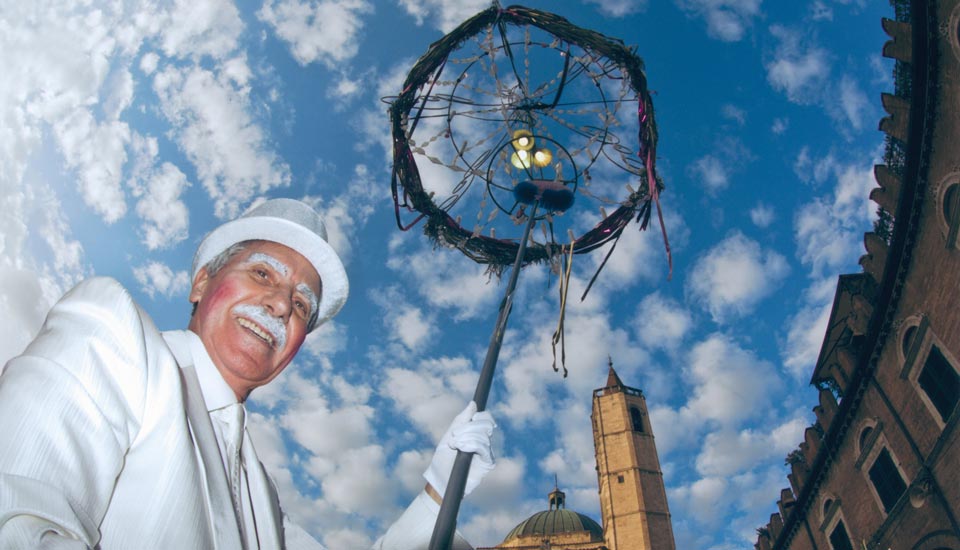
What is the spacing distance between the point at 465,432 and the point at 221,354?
1256 millimetres

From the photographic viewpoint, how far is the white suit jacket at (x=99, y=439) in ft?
3.68

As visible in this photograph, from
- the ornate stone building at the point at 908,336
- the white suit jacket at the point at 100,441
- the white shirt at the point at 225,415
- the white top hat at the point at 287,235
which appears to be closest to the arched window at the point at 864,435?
the ornate stone building at the point at 908,336

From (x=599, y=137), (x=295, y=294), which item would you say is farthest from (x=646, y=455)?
(x=295, y=294)

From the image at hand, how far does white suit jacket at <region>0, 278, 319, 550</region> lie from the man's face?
0.66 m

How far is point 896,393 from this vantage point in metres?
11.5

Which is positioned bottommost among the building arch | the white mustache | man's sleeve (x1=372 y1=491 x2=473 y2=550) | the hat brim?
man's sleeve (x1=372 y1=491 x2=473 y2=550)

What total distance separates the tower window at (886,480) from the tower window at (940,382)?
2.27 meters

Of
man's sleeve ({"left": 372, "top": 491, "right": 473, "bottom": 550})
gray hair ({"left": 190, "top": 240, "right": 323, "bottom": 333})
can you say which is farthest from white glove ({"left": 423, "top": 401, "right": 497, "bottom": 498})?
gray hair ({"left": 190, "top": 240, "right": 323, "bottom": 333})

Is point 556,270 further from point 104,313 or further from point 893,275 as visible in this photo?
point 893,275

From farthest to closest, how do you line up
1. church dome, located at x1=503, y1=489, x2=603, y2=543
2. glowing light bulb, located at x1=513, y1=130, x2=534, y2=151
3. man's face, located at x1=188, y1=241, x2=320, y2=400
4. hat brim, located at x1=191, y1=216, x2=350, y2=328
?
church dome, located at x1=503, y1=489, x2=603, y2=543
glowing light bulb, located at x1=513, y1=130, x2=534, y2=151
hat brim, located at x1=191, y1=216, x2=350, y2=328
man's face, located at x1=188, y1=241, x2=320, y2=400

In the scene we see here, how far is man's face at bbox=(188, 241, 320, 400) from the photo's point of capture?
2.44m

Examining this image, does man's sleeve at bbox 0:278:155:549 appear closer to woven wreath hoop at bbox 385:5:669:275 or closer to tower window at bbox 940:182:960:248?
woven wreath hoop at bbox 385:5:669:275

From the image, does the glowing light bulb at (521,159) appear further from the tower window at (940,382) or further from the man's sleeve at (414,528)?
the tower window at (940,382)

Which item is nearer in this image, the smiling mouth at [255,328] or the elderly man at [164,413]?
the elderly man at [164,413]
